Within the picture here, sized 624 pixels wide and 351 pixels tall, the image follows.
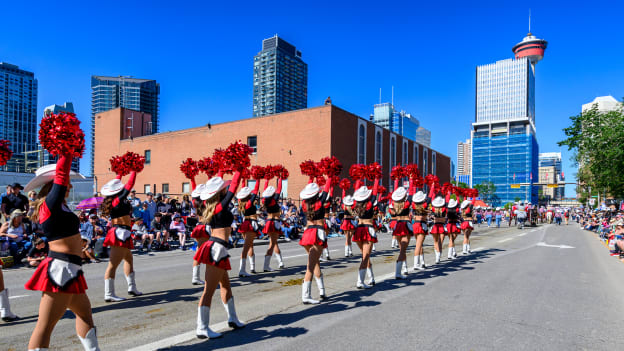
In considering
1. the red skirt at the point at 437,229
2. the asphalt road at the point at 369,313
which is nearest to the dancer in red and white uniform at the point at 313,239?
the asphalt road at the point at 369,313

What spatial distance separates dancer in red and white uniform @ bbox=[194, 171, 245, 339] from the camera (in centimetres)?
444

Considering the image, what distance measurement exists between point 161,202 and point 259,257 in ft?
24.4

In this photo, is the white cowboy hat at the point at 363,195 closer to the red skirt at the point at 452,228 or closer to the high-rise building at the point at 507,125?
the red skirt at the point at 452,228

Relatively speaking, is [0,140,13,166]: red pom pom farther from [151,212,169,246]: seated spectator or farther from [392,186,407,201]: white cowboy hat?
[151,212,169,246]: seated spectator

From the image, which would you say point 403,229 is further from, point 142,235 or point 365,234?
point 142,235

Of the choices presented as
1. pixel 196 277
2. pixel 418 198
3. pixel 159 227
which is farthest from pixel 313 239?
pixel 159 227

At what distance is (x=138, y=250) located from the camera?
1409cm

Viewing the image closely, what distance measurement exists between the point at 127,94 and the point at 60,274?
7790 inches

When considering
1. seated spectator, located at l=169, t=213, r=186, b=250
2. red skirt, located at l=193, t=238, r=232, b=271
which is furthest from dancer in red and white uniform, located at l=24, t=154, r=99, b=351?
seated spectator, located at l=169, t=213, r=186, b=250

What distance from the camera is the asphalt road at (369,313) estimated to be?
4.60 meters

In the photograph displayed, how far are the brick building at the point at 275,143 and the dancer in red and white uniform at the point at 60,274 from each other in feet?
102

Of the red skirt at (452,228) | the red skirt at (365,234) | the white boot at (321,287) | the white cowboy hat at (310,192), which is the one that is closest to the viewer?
the white boot at (321,287)

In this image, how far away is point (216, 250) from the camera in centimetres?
446

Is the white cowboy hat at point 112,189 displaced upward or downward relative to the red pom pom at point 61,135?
downward
